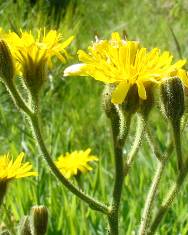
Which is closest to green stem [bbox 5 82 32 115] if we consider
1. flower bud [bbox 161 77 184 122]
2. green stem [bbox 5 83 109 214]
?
green stem [bbox 5 83 109 214]

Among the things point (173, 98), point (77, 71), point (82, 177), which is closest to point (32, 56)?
point (77, 71)

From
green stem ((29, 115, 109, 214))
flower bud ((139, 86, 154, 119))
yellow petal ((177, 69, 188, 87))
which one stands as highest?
yellow petal ((177, 69, 188, 87))

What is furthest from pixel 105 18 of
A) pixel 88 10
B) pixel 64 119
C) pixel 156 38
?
pixel 64 119

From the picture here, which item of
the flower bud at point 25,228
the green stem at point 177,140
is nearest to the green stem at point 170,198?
the green stem at point 177,140

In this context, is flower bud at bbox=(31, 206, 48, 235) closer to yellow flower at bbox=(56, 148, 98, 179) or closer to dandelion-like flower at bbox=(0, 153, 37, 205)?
dandelion-like flower at bbox=(0, 153, 37, 205)

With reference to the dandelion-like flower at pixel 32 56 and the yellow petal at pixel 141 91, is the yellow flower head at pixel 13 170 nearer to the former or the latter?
the dandelion-like flower at pixel 32 56
